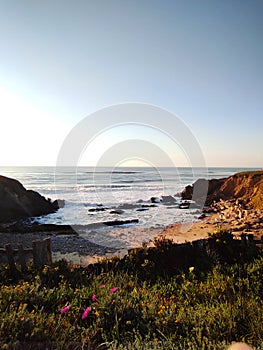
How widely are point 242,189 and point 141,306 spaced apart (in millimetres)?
26604

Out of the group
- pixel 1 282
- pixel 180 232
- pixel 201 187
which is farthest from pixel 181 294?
pixel 201 187

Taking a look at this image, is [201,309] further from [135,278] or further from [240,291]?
[135,278]

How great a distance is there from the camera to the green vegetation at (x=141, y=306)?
126 inches

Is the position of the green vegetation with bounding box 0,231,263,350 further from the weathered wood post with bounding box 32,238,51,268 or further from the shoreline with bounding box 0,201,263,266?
the shoreline with bounding box 0,201,263,266

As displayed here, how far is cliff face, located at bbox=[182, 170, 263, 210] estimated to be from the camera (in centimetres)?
2415

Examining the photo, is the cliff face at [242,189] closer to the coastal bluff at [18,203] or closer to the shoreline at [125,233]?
the shoreline at [125,233]

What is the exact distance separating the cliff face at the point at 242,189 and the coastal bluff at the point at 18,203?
56.2 feet

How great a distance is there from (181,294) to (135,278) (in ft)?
4.28

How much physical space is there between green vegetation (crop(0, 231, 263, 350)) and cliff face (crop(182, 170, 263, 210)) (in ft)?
58.9

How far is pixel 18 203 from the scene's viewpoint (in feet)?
80.8

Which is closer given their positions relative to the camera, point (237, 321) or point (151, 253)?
point (237, 321)

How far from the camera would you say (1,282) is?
596 centimetres

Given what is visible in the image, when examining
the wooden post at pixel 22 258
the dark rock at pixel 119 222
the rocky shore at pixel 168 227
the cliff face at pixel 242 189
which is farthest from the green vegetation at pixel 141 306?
the cliff face at pixel 242 189

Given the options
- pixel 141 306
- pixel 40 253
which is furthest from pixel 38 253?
pixel 141 306
